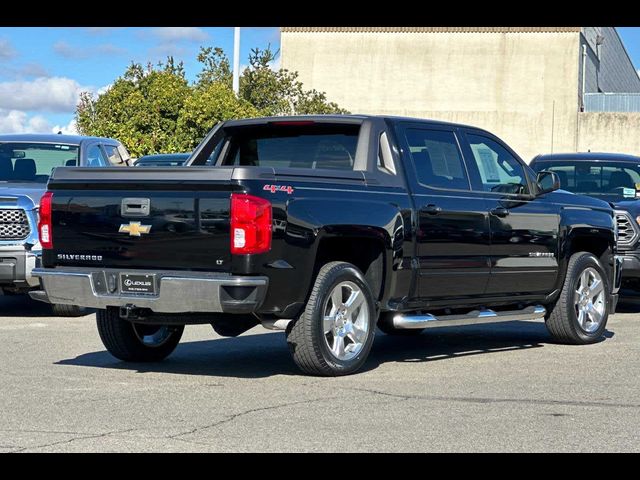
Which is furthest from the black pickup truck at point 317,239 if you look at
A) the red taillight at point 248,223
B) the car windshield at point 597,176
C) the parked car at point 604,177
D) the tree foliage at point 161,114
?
the tree foliage at point 161,114

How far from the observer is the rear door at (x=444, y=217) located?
32.5 feet

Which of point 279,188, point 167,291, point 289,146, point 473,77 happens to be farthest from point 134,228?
point 473,77

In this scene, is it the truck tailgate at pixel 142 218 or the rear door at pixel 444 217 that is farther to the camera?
the rear door at pixel 444 217

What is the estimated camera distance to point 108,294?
9.01 metres

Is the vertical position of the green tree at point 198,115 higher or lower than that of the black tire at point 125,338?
higher

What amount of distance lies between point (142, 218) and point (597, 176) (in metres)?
8.67

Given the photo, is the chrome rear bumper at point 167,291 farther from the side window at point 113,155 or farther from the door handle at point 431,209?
the side window at point 113,155

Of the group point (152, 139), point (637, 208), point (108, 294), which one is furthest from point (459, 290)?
point (152, 139)

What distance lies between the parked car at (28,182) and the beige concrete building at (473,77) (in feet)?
192

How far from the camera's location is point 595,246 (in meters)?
12.2

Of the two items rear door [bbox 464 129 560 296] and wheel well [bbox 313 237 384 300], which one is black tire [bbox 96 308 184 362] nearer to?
wheel well [bbox 313 237 384 300]

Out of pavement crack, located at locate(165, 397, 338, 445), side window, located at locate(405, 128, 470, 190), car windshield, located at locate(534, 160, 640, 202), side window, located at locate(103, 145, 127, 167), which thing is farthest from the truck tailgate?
car windshield, located at locate(534, 160, 640, 202)
